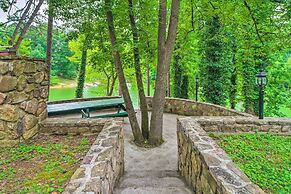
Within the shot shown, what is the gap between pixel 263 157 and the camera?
249cm

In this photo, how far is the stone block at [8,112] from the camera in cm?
280

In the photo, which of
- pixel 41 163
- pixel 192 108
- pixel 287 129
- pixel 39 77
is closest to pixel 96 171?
pixel 41 163

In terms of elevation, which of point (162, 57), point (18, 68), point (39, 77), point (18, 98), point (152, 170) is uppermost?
point (162, 57)

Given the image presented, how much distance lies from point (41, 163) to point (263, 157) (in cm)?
259

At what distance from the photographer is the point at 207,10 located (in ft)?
19.5

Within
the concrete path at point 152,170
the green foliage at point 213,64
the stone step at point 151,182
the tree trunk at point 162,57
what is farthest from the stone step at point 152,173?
the green foliage at point 213,64

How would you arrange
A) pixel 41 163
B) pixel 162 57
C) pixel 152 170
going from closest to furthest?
1. pixel 41 163
2. pixel 152 170
3. pixel 162 57

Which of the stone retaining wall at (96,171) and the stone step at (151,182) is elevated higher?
the stone retaining wall at (96,171)

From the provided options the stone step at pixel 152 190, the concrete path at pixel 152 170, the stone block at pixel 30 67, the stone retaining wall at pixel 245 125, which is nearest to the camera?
the stone step at pixel 152 190

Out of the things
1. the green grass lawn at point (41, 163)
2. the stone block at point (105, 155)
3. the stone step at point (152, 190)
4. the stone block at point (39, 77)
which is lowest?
the stone step at point (152, 190)

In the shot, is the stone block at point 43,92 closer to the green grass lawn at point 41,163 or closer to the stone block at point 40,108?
the stone block at point 40,108

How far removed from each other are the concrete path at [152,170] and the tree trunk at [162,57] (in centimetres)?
41

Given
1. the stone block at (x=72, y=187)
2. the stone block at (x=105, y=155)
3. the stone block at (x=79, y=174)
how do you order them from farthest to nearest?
the stone block at (x=105, y=155) → the stone block at (x=79, y=174) → the stone block at (x=72, y=187)

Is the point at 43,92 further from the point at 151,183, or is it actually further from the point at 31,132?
the point at 151,183
